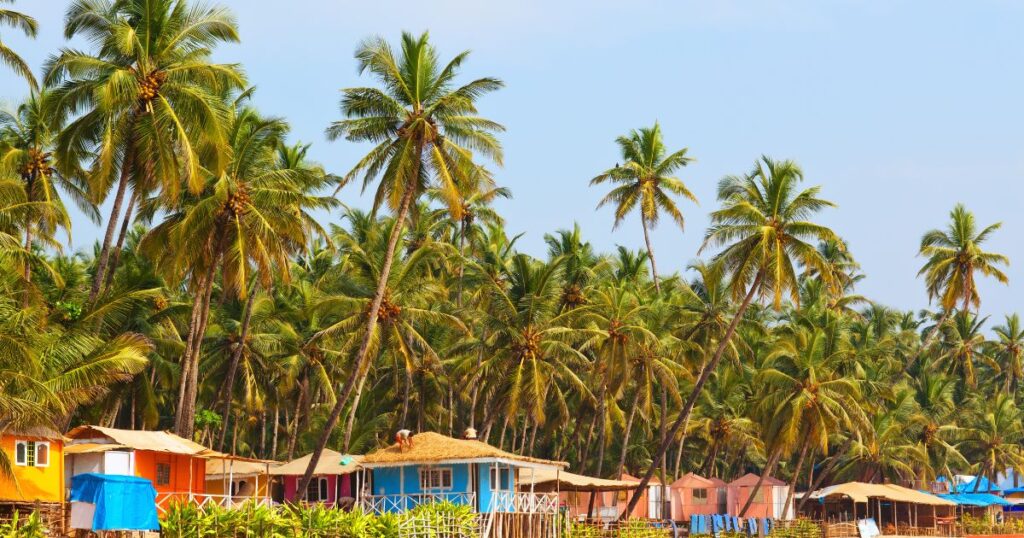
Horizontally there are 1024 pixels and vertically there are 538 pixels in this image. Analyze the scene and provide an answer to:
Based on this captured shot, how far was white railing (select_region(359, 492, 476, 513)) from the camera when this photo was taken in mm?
38344

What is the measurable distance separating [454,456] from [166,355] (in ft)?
59.7

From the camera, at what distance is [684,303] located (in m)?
58.4

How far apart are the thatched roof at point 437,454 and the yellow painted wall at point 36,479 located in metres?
10.6

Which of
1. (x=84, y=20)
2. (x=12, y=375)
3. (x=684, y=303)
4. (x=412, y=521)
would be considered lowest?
(x=412, y=521)

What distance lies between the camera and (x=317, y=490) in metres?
45.6

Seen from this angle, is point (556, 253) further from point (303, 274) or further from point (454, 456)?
point (454, 456)

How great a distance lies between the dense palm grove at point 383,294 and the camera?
33438mm

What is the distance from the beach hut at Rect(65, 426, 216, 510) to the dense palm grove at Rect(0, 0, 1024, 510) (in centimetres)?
166

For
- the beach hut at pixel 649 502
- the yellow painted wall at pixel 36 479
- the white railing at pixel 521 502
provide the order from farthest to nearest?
the beach hut at pixel 649 502 < the white railing at pixel 521 502 < the yellow painted wall at pixel 36 479

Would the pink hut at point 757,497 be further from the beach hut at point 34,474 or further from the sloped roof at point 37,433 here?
the sloped roof at point 37,433

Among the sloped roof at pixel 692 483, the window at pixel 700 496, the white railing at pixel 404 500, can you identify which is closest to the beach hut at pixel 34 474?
the white railing at pixel 404 500

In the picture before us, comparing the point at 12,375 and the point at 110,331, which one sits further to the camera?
the point at 110,331

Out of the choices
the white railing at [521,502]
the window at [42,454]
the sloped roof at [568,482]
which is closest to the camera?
the window at [42,454]

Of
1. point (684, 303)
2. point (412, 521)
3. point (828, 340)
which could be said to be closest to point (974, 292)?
point (828, 340)
